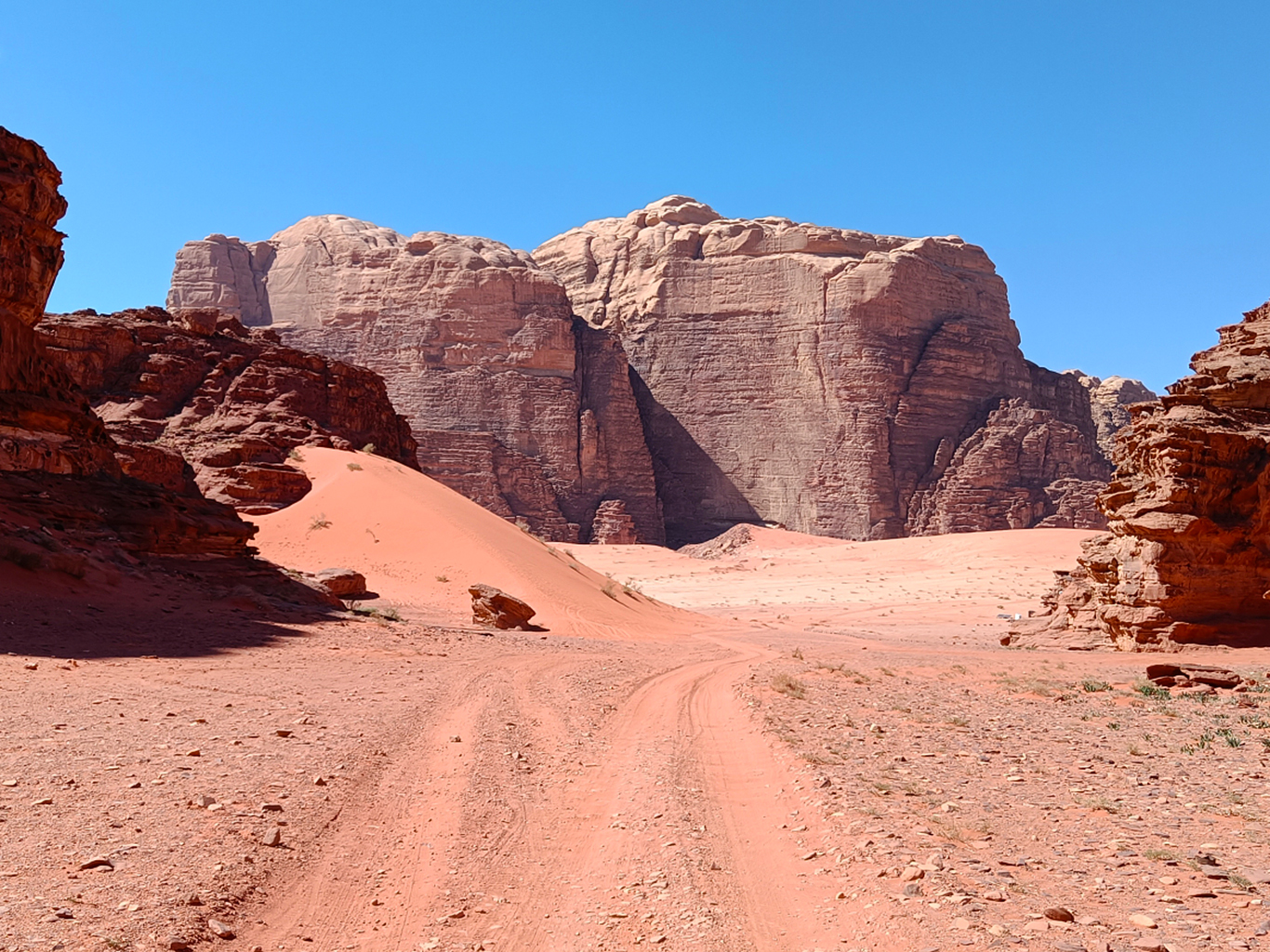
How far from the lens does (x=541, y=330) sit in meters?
60.0

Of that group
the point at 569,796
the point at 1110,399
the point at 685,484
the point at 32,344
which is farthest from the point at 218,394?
the point at 1110,399

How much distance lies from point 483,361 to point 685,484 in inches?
591

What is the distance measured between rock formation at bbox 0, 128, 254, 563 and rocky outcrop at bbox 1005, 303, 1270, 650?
15.5 metres

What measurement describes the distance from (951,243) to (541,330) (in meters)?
29.0

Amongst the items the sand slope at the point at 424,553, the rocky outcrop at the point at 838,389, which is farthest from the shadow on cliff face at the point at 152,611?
the rocky outcrop at the point at 838,389

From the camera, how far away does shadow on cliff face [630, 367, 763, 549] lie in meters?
59.8

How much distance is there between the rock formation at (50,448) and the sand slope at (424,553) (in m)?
4.74

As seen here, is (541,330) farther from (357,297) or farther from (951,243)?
(951,243)

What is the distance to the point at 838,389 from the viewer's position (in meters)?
59.9

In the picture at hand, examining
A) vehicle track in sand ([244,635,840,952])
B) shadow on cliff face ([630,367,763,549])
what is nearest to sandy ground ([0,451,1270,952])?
vehicle track in sand ([244,635,840,952])

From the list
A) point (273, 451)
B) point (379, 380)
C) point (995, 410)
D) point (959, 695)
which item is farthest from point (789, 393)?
point (959, 695)

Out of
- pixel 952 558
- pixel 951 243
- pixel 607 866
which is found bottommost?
pixel 607 866

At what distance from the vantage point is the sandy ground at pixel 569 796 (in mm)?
3771

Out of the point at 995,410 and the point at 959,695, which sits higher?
the point at 995,410
